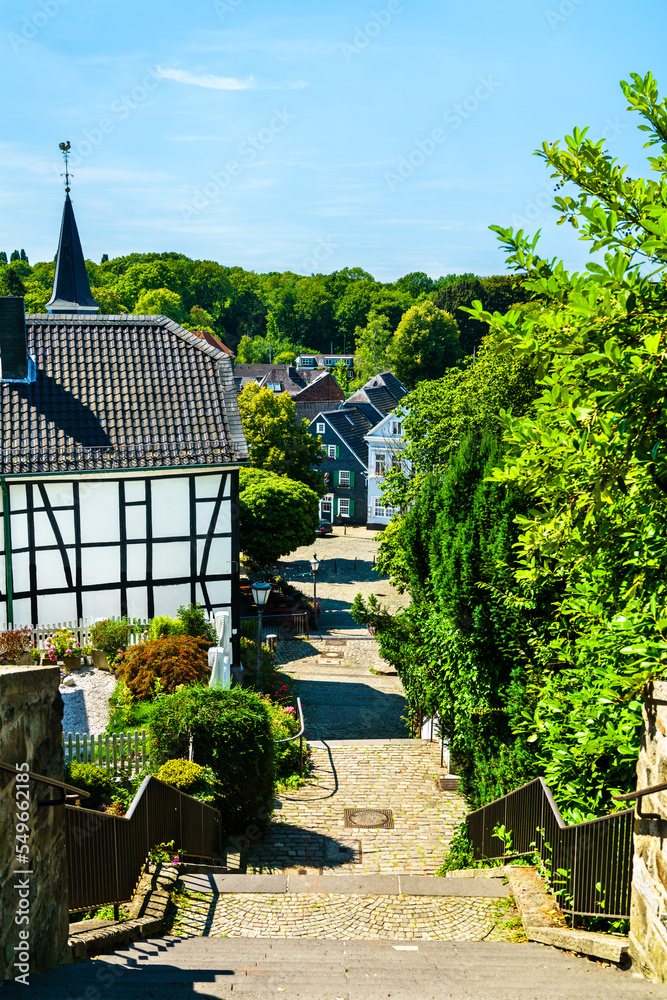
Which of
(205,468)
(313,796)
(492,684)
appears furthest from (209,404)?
(492,684)

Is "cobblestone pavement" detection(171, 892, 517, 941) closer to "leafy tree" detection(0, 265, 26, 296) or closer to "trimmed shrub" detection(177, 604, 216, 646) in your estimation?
"trimmed shrub" detection(177, 604, 216, 646)

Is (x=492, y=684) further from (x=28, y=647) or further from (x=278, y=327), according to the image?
(x=278, y=327)

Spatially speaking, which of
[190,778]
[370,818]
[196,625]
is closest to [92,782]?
[190,778]

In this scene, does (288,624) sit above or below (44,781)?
below

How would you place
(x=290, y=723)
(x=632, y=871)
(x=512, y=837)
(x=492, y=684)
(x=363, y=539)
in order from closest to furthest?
(x=632, y=871) < (x=512, y=837) < (x=492, y=684) < (x=290, y=723) < (x=363, y=539)

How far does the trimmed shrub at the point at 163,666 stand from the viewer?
13.6 metres

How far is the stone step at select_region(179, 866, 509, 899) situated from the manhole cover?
3.85 meters

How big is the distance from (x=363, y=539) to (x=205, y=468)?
1200 inches

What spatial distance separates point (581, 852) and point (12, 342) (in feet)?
47.4

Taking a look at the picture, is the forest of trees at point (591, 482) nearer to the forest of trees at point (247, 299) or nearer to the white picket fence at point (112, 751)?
the white picket fence at point (112, 751)

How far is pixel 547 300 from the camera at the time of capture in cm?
630

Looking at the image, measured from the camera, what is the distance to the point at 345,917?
8.01 m

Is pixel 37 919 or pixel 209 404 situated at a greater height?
pixel 209 404

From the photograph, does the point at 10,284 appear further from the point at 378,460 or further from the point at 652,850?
the point at 652,850
